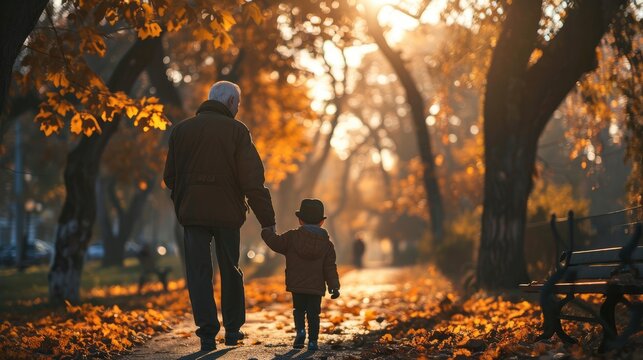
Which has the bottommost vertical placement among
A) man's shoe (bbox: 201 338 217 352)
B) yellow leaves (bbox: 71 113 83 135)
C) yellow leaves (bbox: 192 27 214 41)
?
man's shoe (bbox: 201 338 217 352)

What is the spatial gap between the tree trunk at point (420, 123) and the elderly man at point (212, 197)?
15.4m

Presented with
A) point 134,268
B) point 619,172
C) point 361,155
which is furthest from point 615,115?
point 361,155

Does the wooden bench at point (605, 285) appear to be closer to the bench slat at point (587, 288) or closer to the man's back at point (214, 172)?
the bench slat at point (587, 288)

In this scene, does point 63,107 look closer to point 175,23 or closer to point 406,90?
point 175,23

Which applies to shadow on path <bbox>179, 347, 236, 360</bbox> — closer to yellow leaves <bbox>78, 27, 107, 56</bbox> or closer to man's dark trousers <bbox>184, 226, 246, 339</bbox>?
man's dark trousers <bbox>184, 226, 246, 339</bbox>

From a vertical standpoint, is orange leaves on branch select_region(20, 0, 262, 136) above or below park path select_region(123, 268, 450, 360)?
above

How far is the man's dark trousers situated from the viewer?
7.54 metres

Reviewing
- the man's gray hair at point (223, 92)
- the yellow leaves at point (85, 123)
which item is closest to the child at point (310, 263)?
the man's gray hair at point (223, 92)

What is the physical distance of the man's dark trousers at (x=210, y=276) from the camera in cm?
754

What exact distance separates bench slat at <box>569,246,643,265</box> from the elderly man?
243cm

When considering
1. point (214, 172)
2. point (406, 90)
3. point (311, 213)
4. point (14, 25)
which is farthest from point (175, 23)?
point (406, 90)

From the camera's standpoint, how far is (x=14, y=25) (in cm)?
762

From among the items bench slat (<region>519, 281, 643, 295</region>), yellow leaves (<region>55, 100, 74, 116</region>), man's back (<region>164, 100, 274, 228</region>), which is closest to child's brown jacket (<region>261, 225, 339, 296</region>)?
man's back (<region>164, 100, 274, 228</region>)

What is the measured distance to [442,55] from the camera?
1842cm
